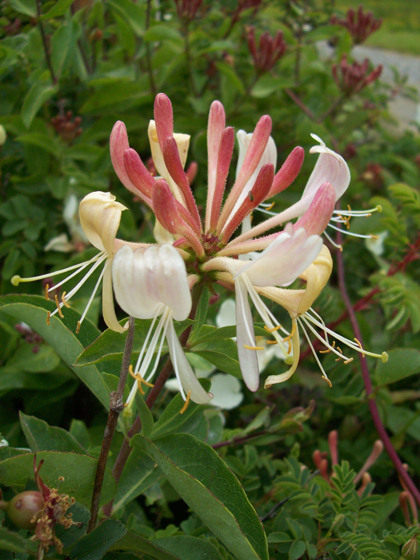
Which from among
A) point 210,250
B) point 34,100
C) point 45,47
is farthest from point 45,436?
point 45,47

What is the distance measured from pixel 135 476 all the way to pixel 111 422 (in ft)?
0.60

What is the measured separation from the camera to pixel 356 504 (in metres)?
0.74

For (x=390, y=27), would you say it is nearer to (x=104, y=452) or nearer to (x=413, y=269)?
(x=413, y=269)

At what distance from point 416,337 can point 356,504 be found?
0.81m

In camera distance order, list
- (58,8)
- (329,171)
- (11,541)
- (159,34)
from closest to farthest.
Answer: (11,541), (329,171), (58,8), (159,34)

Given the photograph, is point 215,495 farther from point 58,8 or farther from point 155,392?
point 58,8

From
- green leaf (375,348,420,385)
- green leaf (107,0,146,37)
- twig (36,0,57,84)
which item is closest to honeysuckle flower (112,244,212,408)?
green leaf (375,348,420,385)

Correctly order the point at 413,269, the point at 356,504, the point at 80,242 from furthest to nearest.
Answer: the point at 413,269, the point at 80,242, the point at 356,504

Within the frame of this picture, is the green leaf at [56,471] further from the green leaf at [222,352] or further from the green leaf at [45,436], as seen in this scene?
the green leaf at [222,352]

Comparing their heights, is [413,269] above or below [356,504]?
below

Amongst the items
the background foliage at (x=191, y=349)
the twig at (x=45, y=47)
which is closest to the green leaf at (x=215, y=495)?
the background foliage at (x=191, y=349)

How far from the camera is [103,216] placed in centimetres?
52

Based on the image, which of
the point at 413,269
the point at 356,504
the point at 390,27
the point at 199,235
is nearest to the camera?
the point at 199,235

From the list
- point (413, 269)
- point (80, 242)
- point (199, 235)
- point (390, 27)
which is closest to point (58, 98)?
point (80, 242)
